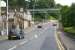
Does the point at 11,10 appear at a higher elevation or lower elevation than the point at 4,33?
higher

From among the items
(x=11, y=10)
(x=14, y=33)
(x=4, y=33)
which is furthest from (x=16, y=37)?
(x=11, y=10)

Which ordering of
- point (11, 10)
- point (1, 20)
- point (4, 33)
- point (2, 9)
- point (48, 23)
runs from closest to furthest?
point (4, 33) < point (1, 20) < point (2, 9) < point (11, 10) < point (48, 23)

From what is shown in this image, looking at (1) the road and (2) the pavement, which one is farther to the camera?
(2) the pavement

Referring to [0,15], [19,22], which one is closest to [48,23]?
[19,22]

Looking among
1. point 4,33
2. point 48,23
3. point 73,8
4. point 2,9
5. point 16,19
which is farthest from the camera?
point 48,23

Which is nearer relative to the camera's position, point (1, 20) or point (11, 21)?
point (1, 20)

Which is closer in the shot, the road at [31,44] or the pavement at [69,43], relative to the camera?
the road at [31,44]

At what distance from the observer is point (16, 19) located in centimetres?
8788

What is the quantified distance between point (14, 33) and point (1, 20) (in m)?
24.5

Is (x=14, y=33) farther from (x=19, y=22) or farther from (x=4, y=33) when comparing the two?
(x=19, y=22)

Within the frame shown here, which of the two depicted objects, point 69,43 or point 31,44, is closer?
point 31,44

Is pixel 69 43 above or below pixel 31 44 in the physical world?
below

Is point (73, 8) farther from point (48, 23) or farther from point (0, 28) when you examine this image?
point (48, 23)

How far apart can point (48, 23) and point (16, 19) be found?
97.9m
